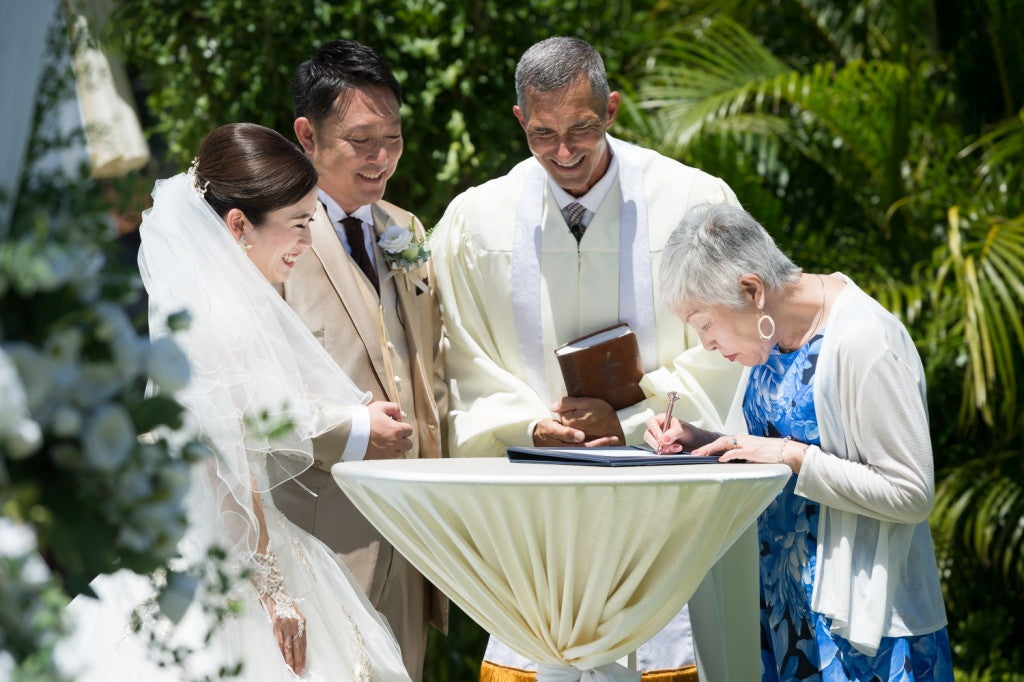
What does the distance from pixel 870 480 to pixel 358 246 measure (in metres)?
1.53

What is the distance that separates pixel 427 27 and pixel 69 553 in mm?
4605

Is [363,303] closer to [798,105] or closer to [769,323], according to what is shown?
[769,323]

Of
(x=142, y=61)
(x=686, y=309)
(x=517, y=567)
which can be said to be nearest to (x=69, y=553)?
(x=517, y=567)

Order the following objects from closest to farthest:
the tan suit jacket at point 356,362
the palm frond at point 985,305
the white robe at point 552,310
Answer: the tan suit jacket at point 356,362, the white robe at point 552,310, the palm frond at point 985,305

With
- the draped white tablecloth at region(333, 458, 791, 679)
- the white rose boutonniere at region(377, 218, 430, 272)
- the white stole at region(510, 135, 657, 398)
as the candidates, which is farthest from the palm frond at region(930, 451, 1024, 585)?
the draped white tablecloth at region(333, 458, 791, 679)

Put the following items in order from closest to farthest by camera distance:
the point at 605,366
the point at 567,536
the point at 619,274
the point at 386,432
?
the point at 567,536 → the point at 386,432 → the point at 605,366 → the point at 619,274

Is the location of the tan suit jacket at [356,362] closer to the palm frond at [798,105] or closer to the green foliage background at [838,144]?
the green foliage background at [838,144]

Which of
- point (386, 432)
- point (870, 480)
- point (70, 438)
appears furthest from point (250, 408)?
point (70, 438)

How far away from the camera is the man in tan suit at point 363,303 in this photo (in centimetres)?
340

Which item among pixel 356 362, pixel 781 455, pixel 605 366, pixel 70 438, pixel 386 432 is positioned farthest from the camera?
pixel 605 366

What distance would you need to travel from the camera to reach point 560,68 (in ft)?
11.7

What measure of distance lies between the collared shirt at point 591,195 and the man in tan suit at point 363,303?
0.42 meters

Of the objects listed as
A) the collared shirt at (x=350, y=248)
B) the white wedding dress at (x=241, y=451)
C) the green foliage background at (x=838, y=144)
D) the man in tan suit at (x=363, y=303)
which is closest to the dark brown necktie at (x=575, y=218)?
the man in tan suit at (x=363, y=303)

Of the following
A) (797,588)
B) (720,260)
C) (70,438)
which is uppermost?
(70,438)
